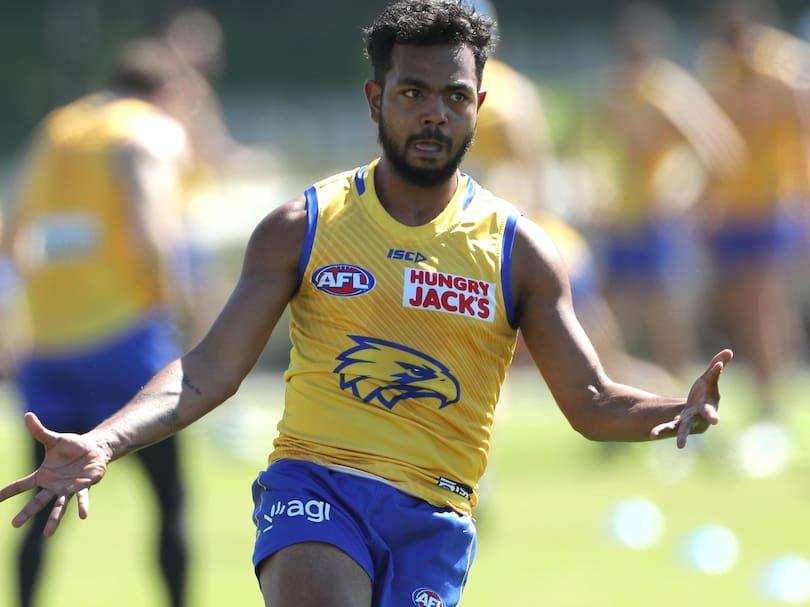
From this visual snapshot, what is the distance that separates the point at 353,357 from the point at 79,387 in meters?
2.65

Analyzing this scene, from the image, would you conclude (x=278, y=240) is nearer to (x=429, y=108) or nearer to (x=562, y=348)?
(x=429, y=108)

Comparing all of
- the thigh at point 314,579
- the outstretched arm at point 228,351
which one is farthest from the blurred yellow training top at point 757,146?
the thigh at point 314,579

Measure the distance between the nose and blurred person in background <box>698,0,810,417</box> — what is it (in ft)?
26.9

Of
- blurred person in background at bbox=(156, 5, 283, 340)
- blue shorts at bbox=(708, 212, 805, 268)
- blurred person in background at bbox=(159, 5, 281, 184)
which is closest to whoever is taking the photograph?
blurred person in background at bbox=(156, 5, 283, 340)

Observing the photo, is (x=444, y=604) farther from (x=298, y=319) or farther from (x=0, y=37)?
(x=0, y=37)

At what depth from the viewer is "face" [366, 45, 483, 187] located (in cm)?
457

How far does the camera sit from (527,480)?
36.2 ft

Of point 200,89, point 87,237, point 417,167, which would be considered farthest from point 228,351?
point 200,89

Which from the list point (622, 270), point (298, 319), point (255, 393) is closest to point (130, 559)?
point (298, 319)

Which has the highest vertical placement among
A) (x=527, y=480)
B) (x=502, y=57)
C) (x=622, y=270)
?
(x=502, y=57)

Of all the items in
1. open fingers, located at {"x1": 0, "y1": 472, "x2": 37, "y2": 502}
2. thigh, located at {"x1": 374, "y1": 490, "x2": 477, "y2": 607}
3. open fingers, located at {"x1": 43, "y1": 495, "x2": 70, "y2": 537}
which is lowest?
open fingers, located at {"x1": 43, "y1": 495, "x2": 70, "y2": 537}

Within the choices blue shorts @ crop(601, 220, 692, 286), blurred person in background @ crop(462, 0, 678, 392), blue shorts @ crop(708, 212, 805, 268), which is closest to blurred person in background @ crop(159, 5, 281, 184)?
blurred person in background @ crop(462, 0, 678, 392)

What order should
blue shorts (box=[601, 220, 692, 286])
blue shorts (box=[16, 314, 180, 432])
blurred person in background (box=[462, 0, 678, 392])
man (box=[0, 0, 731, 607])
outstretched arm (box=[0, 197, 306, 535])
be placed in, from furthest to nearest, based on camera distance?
blue shorts (box=[601, 220, 692, 286]), blurred person in background (box=[462, 0, 678, 392]), blue shorts (box=[16, 314, 180, 432]), man (box=[0, 0, 731, 607]), outstretched arm (box=[0, 197, 306, 535])

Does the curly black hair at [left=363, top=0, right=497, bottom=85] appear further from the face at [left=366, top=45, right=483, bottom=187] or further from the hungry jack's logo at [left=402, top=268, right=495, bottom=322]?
the hungry jack's logo at [left=402, top=268, right=495, bottom=322]
